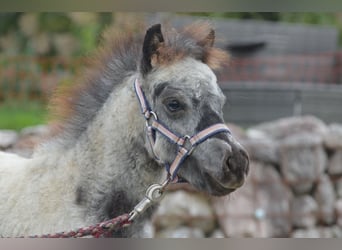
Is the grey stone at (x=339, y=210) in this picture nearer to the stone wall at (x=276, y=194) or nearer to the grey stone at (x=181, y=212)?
the stone wall at (x=276, y=194)

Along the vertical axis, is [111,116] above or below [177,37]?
below

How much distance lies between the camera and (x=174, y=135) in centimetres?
247

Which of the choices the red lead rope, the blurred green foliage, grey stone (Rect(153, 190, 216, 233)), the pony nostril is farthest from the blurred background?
the pony nostril

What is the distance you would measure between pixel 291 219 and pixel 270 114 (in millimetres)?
1337

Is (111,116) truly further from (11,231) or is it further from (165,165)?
(11,231)

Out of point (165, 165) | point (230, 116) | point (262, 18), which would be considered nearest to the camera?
point (165, 165)

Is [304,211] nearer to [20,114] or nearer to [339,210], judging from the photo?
[339,210]

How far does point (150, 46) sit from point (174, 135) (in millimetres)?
357

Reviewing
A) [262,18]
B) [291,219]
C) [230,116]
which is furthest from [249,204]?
[262,18]

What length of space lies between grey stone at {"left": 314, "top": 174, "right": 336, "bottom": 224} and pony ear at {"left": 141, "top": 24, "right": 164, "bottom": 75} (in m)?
4.36

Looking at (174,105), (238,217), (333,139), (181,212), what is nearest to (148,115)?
(174,105)

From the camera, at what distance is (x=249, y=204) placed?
6.40 metres

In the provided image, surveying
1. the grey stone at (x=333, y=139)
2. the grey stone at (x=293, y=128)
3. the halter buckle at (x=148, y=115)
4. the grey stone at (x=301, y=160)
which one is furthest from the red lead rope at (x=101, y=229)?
the grey stone at (x=333, y=139)

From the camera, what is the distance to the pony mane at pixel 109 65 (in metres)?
2.72
